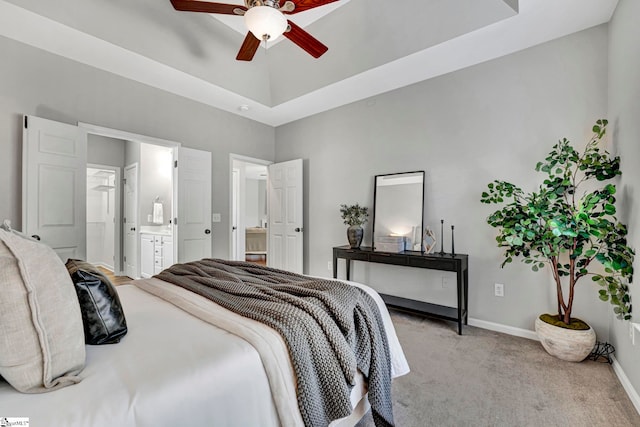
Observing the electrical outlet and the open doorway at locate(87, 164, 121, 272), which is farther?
the open doorway at locate(87, 164, 121, 272)

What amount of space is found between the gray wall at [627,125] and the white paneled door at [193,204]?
410cm

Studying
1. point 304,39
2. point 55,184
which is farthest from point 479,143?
point 55,184

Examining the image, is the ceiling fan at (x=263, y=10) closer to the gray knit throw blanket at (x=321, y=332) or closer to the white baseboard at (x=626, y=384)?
the gray knit throw blanket at (x=321, y=332)

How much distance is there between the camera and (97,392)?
2.72 ft

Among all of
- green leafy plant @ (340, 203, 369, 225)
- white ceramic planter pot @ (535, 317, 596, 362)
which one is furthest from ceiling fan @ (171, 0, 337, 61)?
white ceramic planter pot @ (535, 317, 596, 362)

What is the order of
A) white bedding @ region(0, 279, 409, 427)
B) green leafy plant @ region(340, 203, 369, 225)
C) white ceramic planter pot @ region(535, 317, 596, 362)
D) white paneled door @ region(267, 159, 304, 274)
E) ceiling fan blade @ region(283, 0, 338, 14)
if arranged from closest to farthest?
1. white bedding @ region(0, 279, 409, 427)
2. ceiling fan blade @ region(283, 0, 338, 14)
3. white ceramic planter pot @ region(535, 317, 596, 362)
4. green leafy plant @ region(340, 203, 369, 225)
5. white paneled door @ region(267, 159, 304, 274)

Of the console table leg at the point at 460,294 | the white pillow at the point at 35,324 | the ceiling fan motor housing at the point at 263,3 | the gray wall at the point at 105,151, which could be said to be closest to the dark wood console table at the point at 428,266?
the console table leg at the point at 460,294

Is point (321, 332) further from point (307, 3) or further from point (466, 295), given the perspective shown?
point (466, 295)

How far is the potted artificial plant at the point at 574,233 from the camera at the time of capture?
2.05 meters

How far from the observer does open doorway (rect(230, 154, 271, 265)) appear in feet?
19.4

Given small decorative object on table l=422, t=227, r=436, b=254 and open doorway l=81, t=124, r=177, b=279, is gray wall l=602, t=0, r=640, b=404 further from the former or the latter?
open doorway l=81, t=124, r=177, b=279

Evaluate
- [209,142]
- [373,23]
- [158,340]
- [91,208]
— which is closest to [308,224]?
[209,142]

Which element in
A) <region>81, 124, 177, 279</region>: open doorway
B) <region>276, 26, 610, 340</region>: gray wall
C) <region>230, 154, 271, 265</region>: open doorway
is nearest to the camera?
<region>276, 26, 610, 340</region>: gray wall

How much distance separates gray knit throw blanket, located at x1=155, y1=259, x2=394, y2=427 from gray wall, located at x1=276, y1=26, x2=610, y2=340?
77.1 inches
